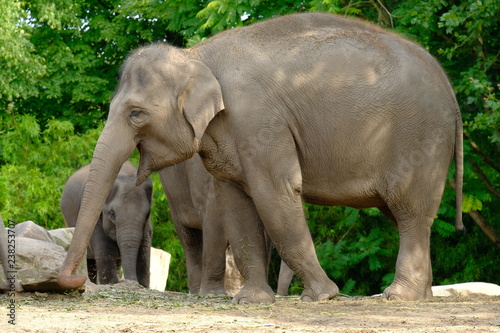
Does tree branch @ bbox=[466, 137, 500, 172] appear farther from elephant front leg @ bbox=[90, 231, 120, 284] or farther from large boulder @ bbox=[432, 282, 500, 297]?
elephant front leg @ bbox=[90, 231, 120, 284]

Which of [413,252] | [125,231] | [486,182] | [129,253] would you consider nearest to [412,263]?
[413,252]

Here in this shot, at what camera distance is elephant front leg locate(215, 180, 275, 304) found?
7.68 m

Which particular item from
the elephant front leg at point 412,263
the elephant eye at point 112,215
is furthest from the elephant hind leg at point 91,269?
the elephant front leg at point 412,263

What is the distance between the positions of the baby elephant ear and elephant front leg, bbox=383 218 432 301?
6.24 feet

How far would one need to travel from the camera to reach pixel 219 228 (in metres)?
8.98

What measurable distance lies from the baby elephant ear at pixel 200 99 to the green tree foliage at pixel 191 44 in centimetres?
494

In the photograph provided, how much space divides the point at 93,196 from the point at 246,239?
1349 mm

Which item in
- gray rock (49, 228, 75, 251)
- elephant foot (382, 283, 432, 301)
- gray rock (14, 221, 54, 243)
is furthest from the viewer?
gray rock (49, 228, 75, 251)

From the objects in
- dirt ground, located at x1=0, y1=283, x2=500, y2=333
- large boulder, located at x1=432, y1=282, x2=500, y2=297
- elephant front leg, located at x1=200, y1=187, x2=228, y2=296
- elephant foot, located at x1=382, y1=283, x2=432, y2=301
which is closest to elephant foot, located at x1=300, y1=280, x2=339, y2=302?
dirt ground, located at x1=0, y1=283, x2=500, y2=333

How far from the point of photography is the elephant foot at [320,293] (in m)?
7.48

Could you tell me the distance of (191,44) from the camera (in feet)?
43.2

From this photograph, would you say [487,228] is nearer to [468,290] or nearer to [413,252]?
[468,290]

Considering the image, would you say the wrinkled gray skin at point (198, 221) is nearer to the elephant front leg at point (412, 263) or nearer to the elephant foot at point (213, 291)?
the elephant foot at point (213, 291)

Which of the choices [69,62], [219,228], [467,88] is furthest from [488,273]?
A: [69,62]
